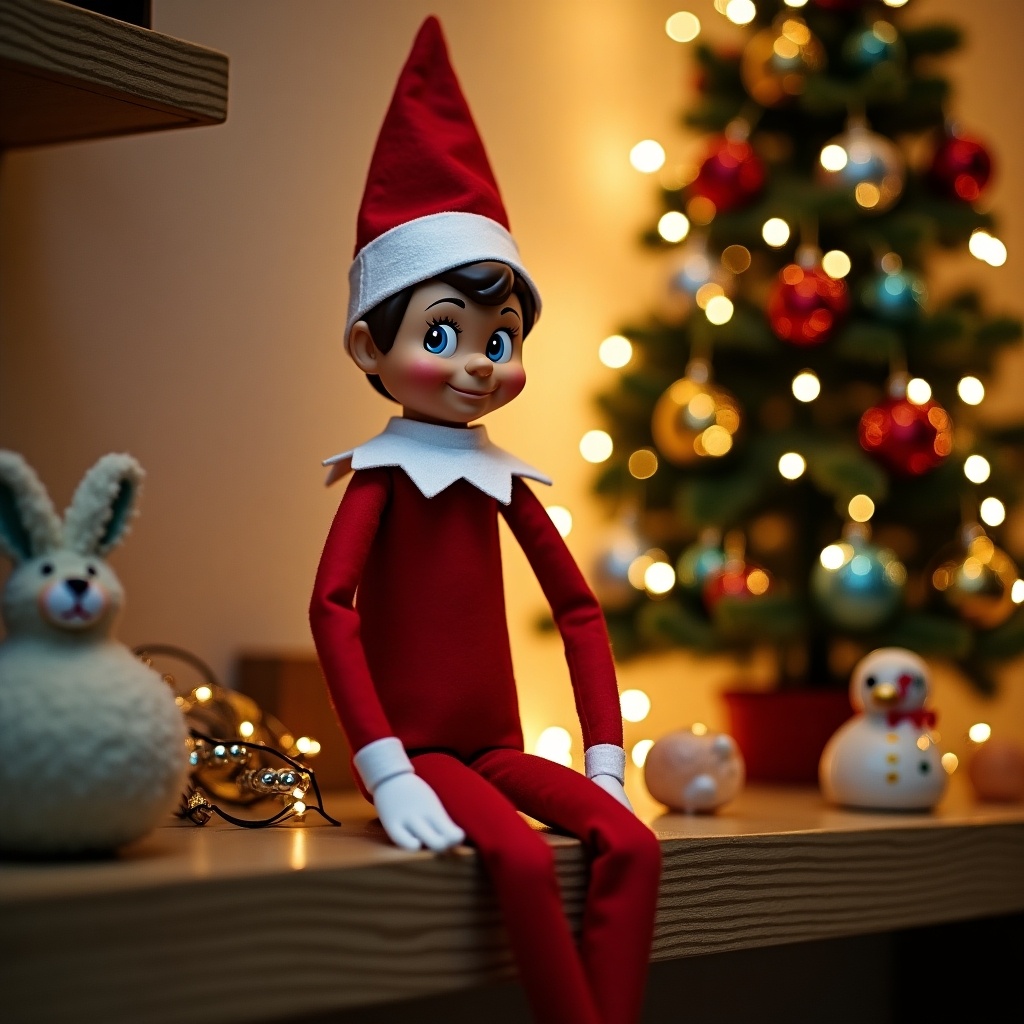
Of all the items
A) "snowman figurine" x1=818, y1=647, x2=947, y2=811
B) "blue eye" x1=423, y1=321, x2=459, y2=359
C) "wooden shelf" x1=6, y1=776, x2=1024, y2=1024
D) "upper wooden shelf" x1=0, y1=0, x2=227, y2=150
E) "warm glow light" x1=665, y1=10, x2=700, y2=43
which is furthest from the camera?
"warm glow light" x1=665, y1=10, x2=700, y2=43

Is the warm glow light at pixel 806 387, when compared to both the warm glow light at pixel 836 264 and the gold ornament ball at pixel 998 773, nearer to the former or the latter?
the warm glow light at pixel 836 264

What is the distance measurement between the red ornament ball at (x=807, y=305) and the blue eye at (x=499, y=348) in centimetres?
71

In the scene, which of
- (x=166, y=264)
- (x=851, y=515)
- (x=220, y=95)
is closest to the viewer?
(x=220, y=95)

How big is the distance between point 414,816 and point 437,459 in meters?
0.30

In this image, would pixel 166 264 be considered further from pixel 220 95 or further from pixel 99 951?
pixel 99 951

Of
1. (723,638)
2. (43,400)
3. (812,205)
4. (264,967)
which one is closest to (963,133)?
(812,205)

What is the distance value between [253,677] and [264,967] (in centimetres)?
68

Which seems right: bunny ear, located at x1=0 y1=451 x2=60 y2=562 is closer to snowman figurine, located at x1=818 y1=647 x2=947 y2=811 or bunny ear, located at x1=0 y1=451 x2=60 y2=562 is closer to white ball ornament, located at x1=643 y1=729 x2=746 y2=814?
white ball ornament, located at x1=643 y1=729 x2=746 y2=814

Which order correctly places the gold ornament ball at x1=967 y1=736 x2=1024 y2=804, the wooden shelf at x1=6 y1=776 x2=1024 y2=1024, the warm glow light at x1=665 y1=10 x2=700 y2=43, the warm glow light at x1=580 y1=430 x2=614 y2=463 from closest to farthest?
the wooden shelf at x1=6 y1=776 x2=1024 y2=1024 < the gold ornament ball at x1=967 y1=736 x2=1024 y2=804 < the warm glow light at x1=580 y1=430 x2=614 y2=463 < the warm glow light at x1=665 y1=10 x2=700 y2=43

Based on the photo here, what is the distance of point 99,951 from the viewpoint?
71 centimetres

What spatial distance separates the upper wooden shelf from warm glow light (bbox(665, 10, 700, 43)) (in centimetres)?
109

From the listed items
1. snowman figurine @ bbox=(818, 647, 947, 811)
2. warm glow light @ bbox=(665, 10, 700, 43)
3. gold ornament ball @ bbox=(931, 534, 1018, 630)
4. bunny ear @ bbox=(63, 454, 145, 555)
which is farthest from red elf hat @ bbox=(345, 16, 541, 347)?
warm glow light @ bbox=(665, 10, 700, 43)

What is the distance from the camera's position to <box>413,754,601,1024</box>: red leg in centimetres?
84

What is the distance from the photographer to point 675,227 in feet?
5.99
